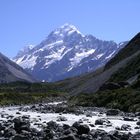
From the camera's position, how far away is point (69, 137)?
2734cm

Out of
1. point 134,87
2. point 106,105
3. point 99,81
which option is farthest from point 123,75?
point 106,105

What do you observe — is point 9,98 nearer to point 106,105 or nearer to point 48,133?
point 106,105

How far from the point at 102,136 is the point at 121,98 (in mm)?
39282

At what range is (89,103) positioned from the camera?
80812 mm

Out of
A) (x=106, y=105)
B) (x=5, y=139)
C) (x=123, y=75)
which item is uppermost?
(x=123, y=75)

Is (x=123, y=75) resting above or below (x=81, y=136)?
above

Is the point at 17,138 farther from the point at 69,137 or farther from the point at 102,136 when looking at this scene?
the point at 102,136

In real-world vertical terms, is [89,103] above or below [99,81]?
below

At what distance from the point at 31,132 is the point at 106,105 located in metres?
41.8

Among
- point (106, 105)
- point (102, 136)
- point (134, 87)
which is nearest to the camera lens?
point (102, 136)

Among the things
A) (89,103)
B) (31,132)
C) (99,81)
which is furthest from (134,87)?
(99,81)

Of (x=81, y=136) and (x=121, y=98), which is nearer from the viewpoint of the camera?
(x=81, y=136)

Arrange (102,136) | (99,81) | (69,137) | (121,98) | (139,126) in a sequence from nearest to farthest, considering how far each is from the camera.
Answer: (69,137) < (102,136) < (139,126) < (121,98) < (99,81)

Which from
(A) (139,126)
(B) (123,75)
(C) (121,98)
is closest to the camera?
(A) (139,126)
